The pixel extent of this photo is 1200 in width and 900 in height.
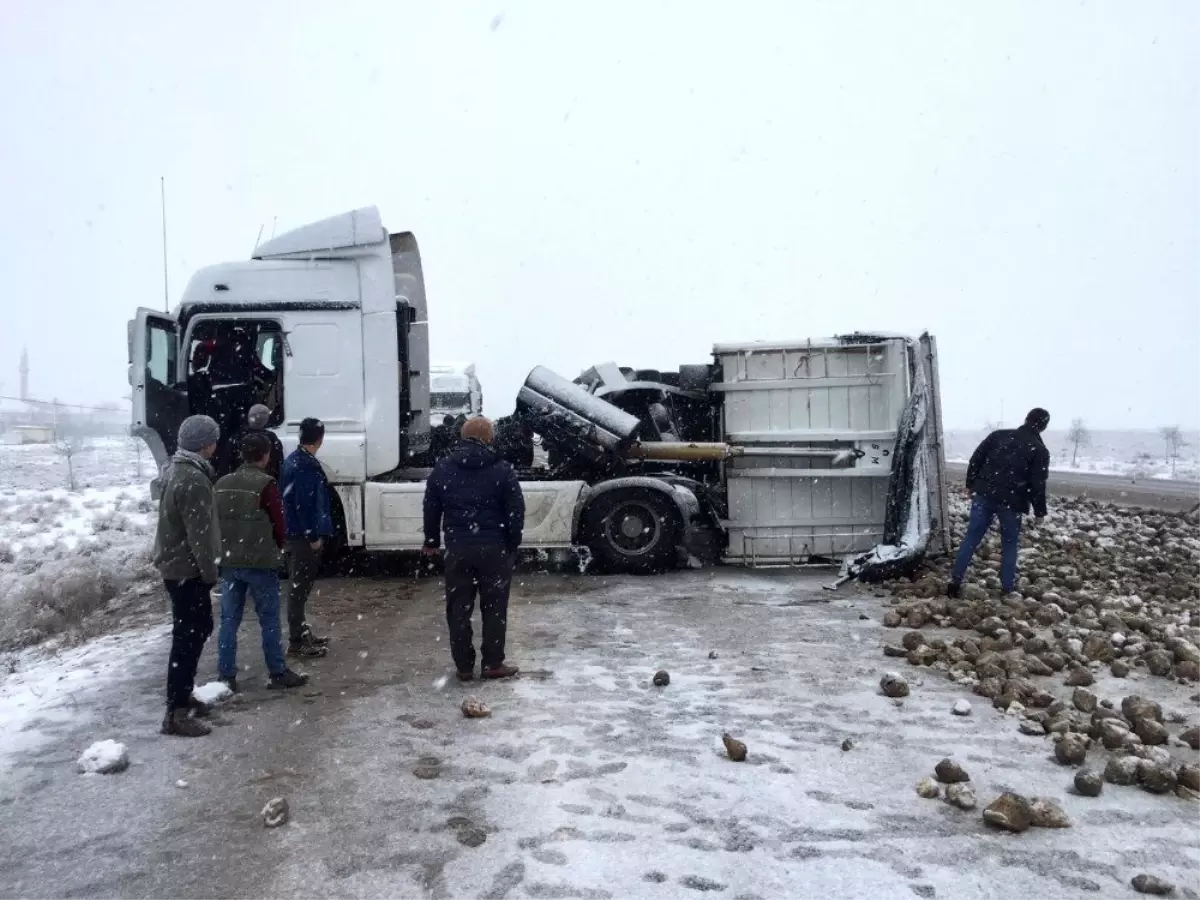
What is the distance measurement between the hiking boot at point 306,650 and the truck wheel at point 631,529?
11.9ft

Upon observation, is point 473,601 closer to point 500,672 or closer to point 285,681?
point 500,672

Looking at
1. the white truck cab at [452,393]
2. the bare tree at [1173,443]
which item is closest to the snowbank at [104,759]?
the white truck cab at [452,393]

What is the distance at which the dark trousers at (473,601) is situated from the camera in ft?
17.5

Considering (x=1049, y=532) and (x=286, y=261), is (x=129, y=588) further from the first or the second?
(x=1049, y=532)

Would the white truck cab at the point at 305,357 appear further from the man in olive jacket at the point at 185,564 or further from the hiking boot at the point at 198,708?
the hiking boot at the point at 198,708

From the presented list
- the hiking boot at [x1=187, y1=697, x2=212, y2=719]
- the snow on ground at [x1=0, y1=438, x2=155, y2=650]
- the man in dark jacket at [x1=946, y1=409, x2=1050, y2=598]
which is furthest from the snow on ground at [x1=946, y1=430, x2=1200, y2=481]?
the hiking boot at [x1=187, y1=697, x2=212, y2=719]

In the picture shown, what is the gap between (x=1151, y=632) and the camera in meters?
5.80

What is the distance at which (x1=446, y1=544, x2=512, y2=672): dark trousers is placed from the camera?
5.33m

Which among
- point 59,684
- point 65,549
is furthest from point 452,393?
point 59,684

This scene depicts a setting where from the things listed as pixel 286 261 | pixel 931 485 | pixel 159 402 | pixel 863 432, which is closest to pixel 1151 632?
pixel 931 485

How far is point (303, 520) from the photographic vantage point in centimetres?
580

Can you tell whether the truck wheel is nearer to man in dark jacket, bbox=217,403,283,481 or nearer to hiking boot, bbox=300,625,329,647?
man in dark jacket, bbox=217,403,283,481

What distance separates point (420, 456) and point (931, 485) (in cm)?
540

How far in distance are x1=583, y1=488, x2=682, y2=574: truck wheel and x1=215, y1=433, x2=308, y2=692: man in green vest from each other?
418cm
